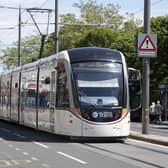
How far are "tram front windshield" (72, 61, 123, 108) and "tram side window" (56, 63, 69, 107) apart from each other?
1.70 ft

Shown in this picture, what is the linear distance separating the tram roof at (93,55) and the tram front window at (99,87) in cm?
20

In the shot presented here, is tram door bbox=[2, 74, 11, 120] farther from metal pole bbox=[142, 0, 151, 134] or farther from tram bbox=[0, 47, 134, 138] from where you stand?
metal pole bbox=[142, 0, 151, 134]

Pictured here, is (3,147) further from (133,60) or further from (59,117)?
→ (133,60)

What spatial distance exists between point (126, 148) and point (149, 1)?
780 centimetres

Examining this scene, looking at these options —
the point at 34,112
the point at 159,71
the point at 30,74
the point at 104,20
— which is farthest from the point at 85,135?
the point at 104,20

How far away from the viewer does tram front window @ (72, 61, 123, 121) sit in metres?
22.7

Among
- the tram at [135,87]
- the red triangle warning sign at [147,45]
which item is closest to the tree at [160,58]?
the red triangle warning sign at [147,45]

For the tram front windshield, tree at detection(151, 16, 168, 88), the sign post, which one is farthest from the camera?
tree at detection(151, 16, 168, 88)

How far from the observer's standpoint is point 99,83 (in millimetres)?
23094

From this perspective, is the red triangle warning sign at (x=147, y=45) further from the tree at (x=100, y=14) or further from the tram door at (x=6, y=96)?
the tree at (x=100, y=14)

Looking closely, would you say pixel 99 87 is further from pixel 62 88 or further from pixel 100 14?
pixel 100 14

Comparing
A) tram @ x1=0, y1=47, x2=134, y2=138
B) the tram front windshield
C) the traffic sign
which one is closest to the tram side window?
tram @ x1=0, y1=47, x2=134, y2=138

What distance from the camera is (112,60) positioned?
23.6m

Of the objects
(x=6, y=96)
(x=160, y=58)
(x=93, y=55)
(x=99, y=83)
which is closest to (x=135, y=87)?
(x=99, y=83)
